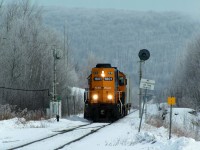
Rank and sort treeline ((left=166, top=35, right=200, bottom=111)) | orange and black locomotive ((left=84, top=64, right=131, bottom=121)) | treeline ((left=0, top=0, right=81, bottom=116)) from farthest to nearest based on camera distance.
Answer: treeline ((left=166, top=35, right=200, bottom=111))
treeline ((left=0, top=0, right=81, bottom=116))
orange and black locomotive ((left=84, top=64, right=131, bottom=121))

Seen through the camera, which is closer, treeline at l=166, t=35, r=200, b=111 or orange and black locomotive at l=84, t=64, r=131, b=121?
orange and black locomotive at l=84, t=64, r=131, b=121

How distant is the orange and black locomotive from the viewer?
Result: 90.6 feet

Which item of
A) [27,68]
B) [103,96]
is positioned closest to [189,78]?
[27,68]

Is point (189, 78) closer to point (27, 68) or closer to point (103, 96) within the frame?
point (27, 68)

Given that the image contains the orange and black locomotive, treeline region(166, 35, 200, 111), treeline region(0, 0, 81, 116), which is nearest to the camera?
the orange and black locomotive

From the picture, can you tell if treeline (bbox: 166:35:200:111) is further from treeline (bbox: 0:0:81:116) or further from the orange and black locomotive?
the orange and black locomotive

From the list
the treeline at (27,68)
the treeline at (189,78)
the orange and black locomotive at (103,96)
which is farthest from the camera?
the treeline at (189,78)

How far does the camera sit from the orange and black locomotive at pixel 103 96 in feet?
90.6

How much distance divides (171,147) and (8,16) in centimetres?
4010

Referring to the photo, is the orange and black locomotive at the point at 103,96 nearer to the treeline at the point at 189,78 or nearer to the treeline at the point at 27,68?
the treeline at the point at 27,68

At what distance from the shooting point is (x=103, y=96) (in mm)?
28328

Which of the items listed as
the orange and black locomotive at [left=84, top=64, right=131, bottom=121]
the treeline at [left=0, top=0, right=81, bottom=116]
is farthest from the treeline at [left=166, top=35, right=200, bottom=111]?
the orange and black locomotive at [left=84, top=64, right=131, bottom=121]

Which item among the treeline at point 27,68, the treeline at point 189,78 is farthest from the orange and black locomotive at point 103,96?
the treeline at point 189,78

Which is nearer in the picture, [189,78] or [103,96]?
[103,96]
